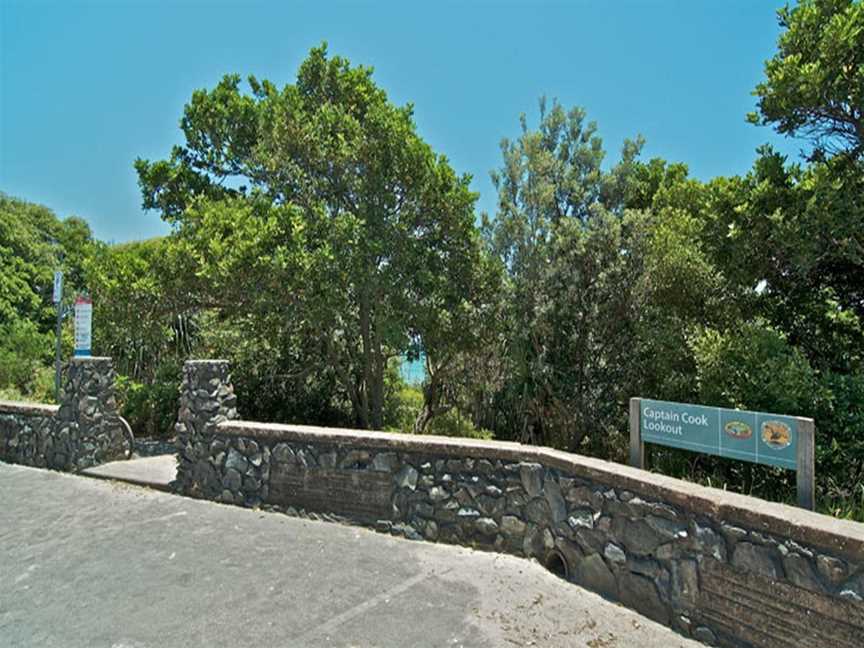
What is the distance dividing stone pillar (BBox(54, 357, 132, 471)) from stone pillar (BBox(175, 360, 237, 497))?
A: 2.03 metres

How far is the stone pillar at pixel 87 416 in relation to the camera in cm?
730

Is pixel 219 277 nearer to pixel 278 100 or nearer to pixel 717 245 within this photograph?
pixel 278 100

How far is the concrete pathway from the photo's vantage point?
659 cm

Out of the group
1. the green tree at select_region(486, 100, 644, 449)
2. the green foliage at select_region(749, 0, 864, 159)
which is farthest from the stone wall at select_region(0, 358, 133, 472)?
the green foliage at select_region(749, 0, 864, 159)

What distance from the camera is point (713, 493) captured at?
3330mm

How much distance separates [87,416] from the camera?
7352 millimetres

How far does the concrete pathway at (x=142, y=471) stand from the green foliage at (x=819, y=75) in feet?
25.2

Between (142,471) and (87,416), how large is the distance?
1.18 meters

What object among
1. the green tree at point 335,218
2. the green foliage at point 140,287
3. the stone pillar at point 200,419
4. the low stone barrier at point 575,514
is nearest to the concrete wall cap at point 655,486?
the low stone barrier at point 575,514

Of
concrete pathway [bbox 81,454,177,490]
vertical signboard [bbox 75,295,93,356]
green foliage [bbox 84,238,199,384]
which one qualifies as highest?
green foliage [bbox 84,238,199,384]

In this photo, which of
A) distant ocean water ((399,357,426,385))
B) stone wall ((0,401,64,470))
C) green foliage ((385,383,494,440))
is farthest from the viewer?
distant ocean water ((399,357,426,385))

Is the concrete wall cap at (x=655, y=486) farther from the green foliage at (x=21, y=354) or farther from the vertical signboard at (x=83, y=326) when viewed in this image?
the green foliage at (x=21, y=354)

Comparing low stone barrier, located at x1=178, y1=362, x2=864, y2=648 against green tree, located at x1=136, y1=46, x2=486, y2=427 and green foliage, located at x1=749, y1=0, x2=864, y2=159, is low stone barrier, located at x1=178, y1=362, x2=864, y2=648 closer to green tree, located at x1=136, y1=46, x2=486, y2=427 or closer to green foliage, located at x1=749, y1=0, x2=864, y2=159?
green tree, located at x1=136, y1=46, x2=486, y2=427

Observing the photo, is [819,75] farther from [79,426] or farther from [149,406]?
[149,406]
